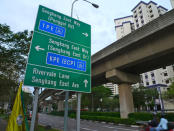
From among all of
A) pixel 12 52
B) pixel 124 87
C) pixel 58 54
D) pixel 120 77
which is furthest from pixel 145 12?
pixel 58 54

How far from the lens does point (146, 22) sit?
64.8 m

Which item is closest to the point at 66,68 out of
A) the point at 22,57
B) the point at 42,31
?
the point at 42,31

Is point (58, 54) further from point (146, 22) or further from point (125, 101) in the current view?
point (146, 22)

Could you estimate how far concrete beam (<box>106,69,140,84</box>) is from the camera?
15148 mm

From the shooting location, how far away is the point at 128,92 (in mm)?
16484

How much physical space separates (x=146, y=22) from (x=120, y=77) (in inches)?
2357

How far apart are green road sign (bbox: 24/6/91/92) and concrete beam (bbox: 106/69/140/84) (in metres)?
10.2

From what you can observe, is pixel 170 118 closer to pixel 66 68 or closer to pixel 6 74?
pixel 66 68

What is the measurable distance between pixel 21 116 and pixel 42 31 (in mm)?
2680

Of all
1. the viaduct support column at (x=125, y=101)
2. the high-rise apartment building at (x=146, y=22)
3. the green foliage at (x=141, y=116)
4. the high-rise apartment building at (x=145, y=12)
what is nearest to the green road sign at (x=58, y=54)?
the viaduct support column at (x=125, y=101)

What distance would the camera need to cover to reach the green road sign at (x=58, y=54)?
13.0 feet

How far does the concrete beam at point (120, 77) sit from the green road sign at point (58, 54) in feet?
33.6

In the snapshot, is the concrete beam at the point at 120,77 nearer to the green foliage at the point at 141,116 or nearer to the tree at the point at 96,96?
the green foliage at the point at 141,116

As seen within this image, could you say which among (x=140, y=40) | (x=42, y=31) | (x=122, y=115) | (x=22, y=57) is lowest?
(x=122, y=115)
